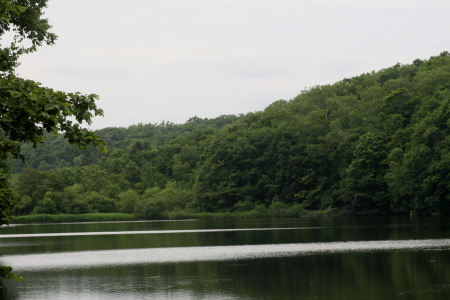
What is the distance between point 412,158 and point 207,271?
52347mm

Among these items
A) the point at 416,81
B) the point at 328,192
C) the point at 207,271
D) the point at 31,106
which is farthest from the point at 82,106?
the point at 416,81

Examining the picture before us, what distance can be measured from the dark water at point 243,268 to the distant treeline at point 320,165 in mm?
32717

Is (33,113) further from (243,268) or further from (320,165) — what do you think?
(320,165)

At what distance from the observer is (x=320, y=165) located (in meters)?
103

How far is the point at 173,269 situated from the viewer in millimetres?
30922

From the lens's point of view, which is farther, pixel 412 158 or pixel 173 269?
pixel 412 158

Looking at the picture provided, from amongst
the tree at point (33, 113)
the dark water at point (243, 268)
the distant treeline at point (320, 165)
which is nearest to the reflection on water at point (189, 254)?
the dark water at point (243, 268)

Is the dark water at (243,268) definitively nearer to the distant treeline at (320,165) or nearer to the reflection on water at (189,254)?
the reflection on water at (189,254)

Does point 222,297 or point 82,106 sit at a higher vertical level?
point 82,106

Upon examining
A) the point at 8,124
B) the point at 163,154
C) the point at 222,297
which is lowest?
the point at 222,297

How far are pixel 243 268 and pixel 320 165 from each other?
74.8 m

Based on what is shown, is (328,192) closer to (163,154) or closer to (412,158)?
(412,158)

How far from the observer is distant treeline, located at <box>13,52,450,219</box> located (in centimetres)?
7756

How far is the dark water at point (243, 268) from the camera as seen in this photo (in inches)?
913
